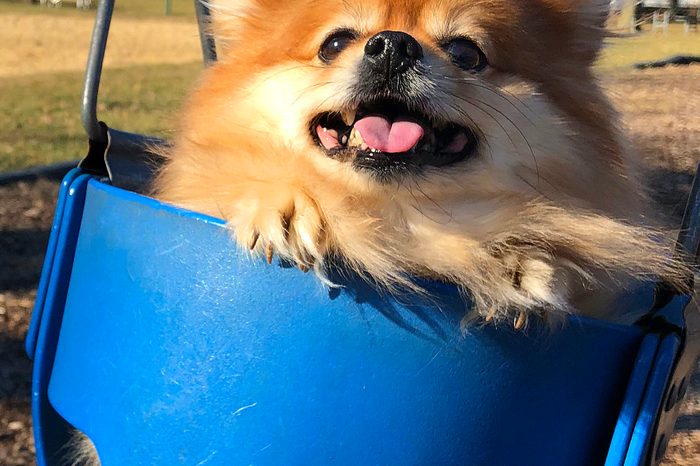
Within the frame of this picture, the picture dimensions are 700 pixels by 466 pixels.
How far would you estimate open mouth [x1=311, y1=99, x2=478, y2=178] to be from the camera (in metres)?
1.45

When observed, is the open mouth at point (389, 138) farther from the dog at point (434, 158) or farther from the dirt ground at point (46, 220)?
the dirt ground at point (46, 220)

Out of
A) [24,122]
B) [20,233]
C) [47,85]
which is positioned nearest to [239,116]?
[20,233]

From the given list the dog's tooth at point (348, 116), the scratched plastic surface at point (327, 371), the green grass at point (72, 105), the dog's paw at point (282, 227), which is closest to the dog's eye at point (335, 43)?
the dog's tooth at point (348, 116)

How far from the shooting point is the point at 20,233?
368 centimetres

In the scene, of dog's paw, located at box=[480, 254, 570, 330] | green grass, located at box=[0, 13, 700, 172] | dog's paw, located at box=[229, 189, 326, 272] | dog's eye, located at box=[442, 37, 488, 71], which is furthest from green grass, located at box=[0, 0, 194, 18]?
dog's paw, located at box=[480, 254, 570, 330]

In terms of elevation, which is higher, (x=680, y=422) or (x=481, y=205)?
(x=481, y=205)

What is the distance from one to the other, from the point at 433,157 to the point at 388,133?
98 millimetres

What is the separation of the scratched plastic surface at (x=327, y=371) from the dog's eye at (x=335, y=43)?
576mm

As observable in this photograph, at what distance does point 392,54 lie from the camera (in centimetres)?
147

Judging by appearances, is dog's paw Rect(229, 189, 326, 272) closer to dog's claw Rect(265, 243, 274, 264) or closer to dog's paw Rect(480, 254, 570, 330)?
dog's claw Rect(265, 243, 274, 264)

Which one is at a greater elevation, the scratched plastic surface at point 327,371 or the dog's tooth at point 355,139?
the dog's tooth at point 355,139

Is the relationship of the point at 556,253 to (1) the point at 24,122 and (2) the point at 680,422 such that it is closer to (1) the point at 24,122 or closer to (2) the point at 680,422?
(2) the point at 680,422

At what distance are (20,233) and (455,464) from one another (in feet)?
10.0

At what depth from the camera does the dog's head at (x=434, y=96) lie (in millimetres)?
1482
